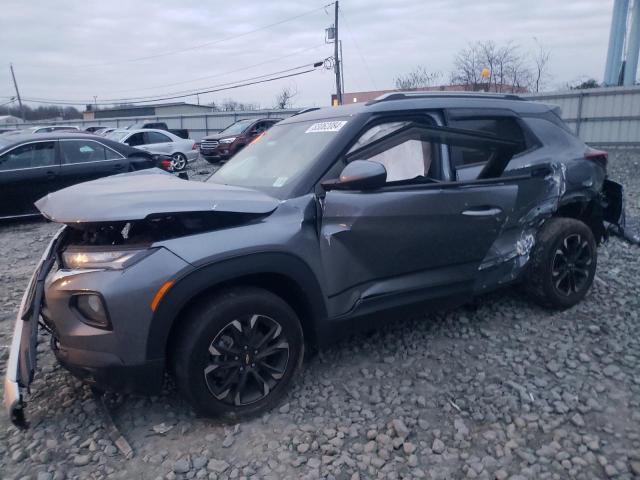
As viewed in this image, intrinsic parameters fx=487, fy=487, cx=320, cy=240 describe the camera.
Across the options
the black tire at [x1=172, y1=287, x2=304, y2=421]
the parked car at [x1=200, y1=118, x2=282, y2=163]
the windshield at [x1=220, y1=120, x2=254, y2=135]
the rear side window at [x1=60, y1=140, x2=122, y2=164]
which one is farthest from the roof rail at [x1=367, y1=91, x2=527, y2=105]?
the windshield at [x1=220, y1=120, x2=254, y2=135]

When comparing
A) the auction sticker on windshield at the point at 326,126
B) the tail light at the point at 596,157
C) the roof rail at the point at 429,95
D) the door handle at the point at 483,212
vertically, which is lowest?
the door handle at the point at 483,212

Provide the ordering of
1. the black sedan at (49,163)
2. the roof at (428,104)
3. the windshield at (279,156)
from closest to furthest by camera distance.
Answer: the windshield at (279,156) < the roof at (428,104) < the black sedan at (49,163)

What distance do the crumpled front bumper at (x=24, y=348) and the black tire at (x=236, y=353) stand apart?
2.54 feet

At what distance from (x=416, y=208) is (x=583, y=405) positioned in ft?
5.02

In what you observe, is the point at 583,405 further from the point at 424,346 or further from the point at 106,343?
the point at 106,343

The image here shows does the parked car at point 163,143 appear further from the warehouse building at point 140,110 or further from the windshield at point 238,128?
the warehouse building at point 140,110

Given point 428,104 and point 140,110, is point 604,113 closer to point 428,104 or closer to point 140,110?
point 428,104

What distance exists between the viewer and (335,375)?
129 inches

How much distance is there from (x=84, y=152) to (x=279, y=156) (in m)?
6.46

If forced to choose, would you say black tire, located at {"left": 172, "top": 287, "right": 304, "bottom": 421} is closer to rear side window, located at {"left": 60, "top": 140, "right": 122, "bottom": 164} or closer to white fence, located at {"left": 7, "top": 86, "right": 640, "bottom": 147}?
rear side window, located at {"left": 60, "top": 140, "right": 122, "bottom": 164}

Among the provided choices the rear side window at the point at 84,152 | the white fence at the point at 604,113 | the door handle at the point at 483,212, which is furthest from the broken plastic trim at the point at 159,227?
the white fence at the point at 604,113

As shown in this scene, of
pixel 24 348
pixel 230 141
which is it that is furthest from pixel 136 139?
pixel 24 348

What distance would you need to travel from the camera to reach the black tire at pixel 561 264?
154 inches

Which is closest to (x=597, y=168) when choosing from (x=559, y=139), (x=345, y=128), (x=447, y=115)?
(x=559, y=139)
